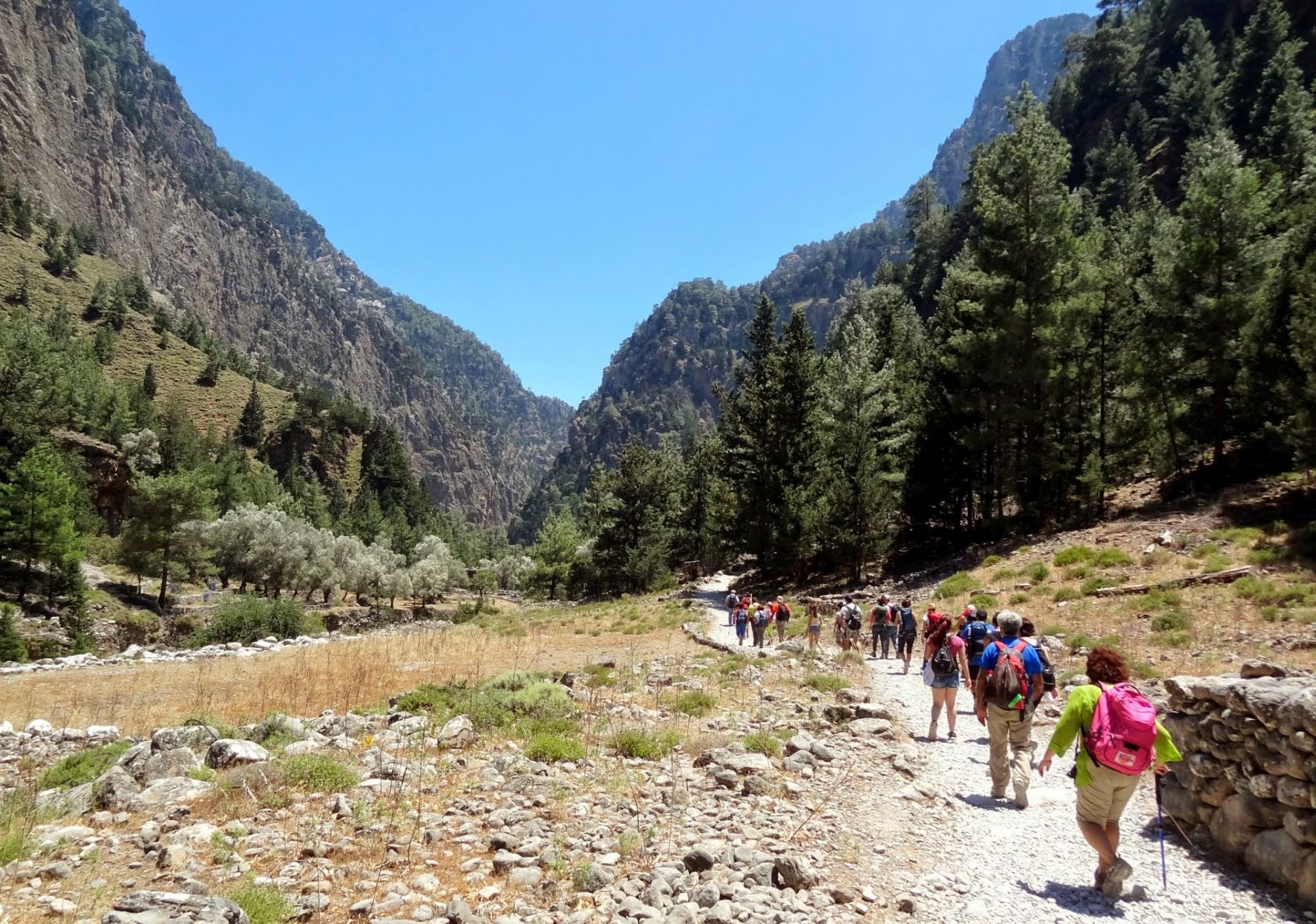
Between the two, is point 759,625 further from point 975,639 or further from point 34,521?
point 34,521

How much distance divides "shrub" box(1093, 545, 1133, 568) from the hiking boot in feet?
61.9

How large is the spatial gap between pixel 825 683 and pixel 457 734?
26.4ft

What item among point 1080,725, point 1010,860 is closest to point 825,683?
point 1010,860

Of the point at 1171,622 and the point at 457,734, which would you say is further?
the point at 1171,622

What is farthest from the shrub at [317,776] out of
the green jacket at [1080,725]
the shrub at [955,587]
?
the shrub at [955,587]

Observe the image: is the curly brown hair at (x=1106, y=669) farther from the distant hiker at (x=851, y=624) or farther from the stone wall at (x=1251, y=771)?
the distant hiker at (x=851, y=624)

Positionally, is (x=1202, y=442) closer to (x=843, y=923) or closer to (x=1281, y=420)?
(x=1281, y=420)

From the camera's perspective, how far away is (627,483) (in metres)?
57.3

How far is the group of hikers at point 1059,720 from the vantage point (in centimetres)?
547

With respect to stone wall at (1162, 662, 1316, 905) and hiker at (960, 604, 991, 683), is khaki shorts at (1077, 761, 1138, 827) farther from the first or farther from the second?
hiker at (960, 604, 991, 683)

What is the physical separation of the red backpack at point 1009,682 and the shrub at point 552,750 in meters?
5.48

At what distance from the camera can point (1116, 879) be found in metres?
5.47

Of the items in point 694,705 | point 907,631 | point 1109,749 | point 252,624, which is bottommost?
point 252,624

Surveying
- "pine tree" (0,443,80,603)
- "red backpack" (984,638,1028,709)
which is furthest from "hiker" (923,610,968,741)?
"pine tree" (0,443,80,603)
